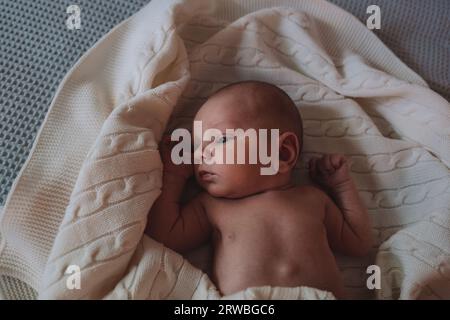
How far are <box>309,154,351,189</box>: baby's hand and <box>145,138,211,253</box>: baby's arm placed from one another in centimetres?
28

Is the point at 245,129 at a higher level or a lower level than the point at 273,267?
higher

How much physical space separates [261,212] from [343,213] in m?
0.20

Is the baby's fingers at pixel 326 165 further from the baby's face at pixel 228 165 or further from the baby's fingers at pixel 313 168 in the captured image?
the baby's face at pixel 228 165

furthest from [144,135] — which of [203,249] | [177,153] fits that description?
[203,249]

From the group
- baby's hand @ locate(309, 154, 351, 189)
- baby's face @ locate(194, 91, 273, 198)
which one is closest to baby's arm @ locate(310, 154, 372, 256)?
baby's hand @ locate(309, 154, 351, 189)

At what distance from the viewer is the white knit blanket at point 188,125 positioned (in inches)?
35.5

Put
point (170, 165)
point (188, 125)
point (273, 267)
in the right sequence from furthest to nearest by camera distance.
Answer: point (188, 125) < point (170, 165) < point (273, 267)

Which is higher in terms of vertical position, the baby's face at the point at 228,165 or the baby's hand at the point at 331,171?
the baby's face at the point at 228,165

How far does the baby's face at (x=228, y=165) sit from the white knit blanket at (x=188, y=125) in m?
0.10

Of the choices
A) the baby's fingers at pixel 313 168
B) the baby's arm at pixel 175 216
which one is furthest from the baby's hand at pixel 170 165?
the baby's fingers at pixel 313 168

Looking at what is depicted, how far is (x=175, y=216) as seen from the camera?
102cm

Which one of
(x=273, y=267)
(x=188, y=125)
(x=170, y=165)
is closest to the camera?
(x=273, y=267)

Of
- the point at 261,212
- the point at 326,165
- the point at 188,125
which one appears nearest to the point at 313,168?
the point at 326,165

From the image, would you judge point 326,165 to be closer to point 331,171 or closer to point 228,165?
point 331,171
